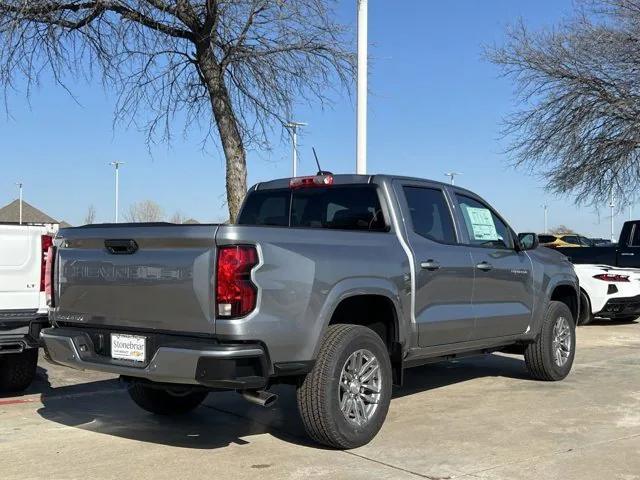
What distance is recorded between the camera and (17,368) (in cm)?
704

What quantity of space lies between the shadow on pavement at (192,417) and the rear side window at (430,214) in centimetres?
179

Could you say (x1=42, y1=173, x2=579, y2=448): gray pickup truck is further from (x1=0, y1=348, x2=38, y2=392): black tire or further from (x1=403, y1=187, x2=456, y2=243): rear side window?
(x1=0, y1=348, x2=38, y2=392): black tire

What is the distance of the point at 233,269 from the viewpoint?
4.48 m

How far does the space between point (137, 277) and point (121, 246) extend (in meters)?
0.28

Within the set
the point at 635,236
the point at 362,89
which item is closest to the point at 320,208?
the point at 362,89

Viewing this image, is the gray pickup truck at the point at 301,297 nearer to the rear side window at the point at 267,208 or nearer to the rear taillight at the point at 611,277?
the rear side window at the point at 267,208

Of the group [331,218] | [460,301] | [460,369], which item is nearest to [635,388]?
[460,369]

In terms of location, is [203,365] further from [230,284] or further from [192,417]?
[192,417]

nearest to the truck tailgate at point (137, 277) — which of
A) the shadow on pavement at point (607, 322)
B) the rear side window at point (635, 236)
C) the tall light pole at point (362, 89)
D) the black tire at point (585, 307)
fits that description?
the tall light pole at point (362, 89)

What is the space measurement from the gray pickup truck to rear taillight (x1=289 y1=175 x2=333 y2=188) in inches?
0.5

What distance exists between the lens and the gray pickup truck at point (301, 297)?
14.8ft

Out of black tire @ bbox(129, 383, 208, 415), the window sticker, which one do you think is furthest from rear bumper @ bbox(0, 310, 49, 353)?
the window sticker

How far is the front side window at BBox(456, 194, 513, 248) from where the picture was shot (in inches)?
267

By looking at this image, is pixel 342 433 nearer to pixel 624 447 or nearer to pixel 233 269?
pixel 233 269
